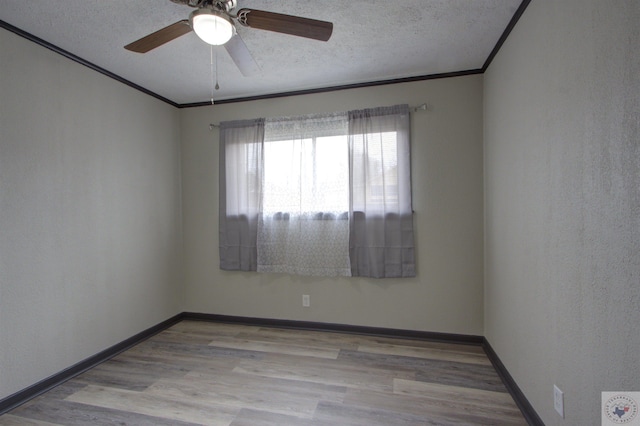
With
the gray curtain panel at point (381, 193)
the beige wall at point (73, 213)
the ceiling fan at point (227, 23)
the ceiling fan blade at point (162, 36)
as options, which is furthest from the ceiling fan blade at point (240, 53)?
the beige wall at point (73, 213)

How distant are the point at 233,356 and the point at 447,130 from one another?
9.16 ft

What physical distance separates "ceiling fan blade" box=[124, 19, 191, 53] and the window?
1.44 m

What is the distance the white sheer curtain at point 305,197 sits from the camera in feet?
9.52

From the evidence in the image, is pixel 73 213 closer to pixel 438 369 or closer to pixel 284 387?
pixel 284 387

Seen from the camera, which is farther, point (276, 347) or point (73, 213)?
point (276, 347)

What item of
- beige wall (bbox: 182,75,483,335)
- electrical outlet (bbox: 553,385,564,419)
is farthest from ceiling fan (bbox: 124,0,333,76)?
electrical outlet (bbox: 553,385,564,419)

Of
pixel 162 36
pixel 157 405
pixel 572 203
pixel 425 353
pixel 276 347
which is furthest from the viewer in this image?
pixel 276 347

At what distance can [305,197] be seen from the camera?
2.97 meters

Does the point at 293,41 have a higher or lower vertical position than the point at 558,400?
higher

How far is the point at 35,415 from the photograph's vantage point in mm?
1807

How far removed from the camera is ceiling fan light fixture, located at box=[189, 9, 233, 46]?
1.42 m

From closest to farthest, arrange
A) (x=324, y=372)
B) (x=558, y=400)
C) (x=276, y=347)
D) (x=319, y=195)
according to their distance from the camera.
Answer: (x=558, y=400), (x=324, y=372), (x=276, y=347), (x=319, y=195)

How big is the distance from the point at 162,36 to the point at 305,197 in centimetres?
175

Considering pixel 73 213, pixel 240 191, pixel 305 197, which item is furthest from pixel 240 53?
pixel 73 213
